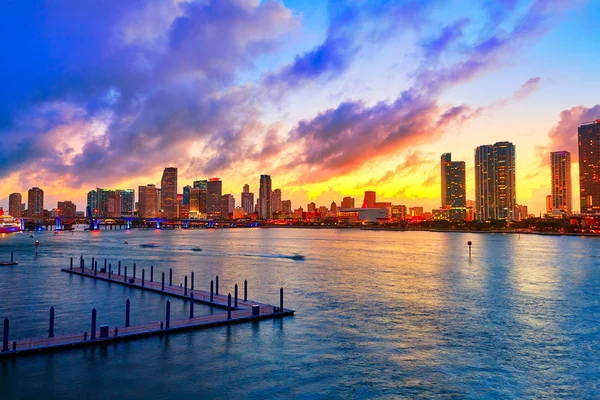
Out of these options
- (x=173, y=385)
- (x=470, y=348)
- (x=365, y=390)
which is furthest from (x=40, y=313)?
(x=470, y=348)

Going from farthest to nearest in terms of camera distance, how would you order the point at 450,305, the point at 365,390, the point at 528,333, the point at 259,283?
the point at 259,283 → the point at 450,305 → the point at 528,333 → the point at 365,390

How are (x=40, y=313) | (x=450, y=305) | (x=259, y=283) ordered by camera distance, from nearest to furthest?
1. (x=40, y=313)
2. (x=450, y=305)
3. (x=259, y=283)

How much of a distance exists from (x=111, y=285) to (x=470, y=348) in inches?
1621

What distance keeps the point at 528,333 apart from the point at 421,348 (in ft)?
33.3

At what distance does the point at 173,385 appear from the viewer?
73.7 feet

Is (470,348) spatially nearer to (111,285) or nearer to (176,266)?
(111,285)

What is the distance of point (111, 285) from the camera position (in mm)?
53781

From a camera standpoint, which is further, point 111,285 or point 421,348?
point 111,285

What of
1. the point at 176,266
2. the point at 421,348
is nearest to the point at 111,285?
the point at 176,266

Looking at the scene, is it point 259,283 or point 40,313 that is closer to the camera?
point 40,313

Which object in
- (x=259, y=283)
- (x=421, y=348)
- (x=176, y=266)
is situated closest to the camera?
(x=421, y=348)

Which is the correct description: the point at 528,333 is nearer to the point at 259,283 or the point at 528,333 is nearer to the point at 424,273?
the point at 259,283

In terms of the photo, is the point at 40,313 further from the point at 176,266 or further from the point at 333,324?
the point at 176,266

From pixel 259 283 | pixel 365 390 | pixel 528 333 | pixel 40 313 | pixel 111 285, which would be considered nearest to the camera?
pixel 365 390
